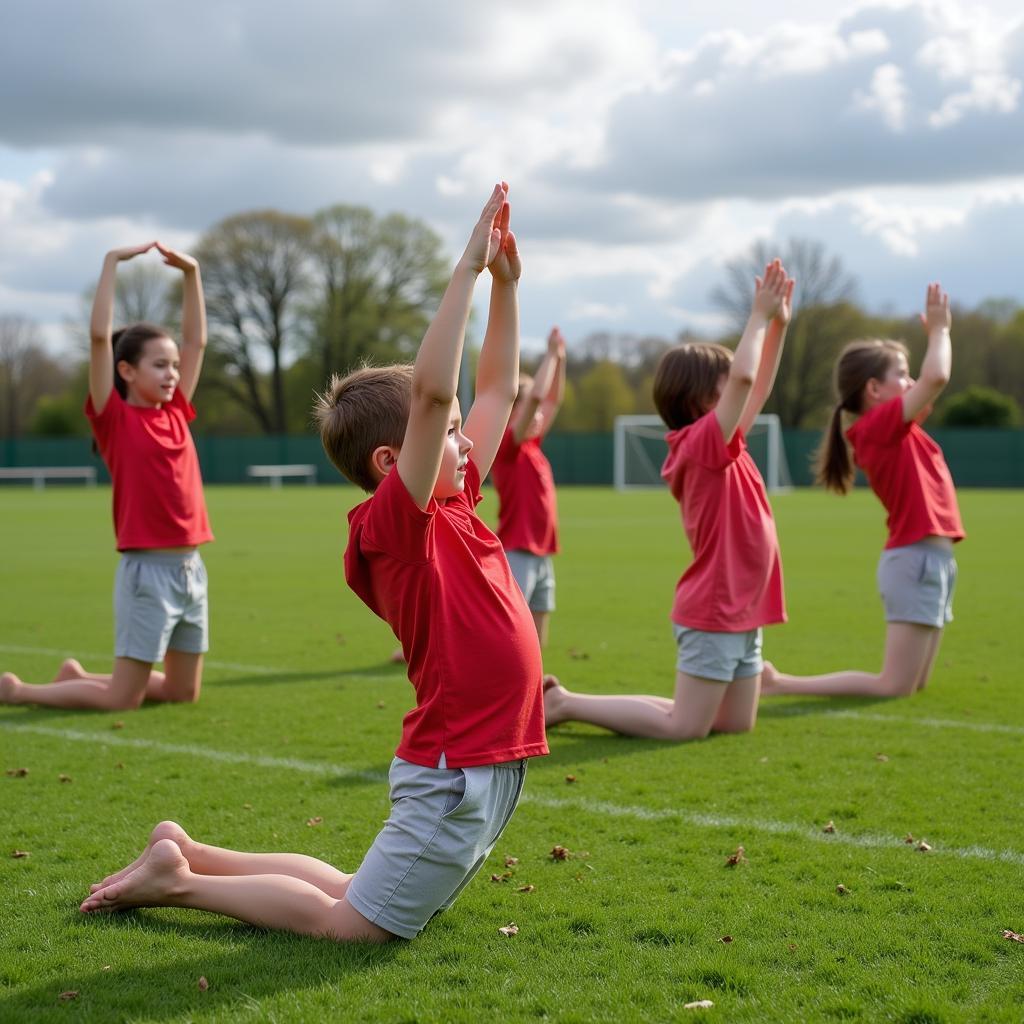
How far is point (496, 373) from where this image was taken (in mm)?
4094

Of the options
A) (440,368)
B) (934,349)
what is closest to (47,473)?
(934,349)

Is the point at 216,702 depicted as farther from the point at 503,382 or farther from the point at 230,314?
the point at 230,314

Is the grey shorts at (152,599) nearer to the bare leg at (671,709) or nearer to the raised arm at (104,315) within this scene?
the raised arm at (104,315)

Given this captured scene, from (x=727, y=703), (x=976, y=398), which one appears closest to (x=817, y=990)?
(x=727, y=703)

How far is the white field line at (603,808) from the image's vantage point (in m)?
4.64

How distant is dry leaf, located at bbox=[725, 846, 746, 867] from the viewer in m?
4.47

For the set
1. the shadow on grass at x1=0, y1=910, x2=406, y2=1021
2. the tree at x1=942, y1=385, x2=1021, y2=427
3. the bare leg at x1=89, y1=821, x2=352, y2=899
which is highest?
the tree at x1=942, y1=385, x2=1021, y2=427

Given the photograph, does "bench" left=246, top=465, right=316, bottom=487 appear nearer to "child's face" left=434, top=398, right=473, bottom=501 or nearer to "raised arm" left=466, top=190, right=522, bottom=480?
"raised arm" left=466, top=190, right=522, bottom=480

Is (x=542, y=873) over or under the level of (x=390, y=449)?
under

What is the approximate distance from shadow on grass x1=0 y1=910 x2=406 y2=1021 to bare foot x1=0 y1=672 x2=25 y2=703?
3.89m

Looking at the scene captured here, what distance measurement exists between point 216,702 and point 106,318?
97.0 inches

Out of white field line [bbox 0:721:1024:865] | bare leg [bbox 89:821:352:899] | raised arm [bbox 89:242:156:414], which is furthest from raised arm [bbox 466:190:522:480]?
raised arm [bbox 89:242:156:414]

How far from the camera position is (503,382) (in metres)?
4.10

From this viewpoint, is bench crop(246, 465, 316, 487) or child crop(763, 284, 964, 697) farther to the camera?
bench crop(246, 465, 316, 487)
